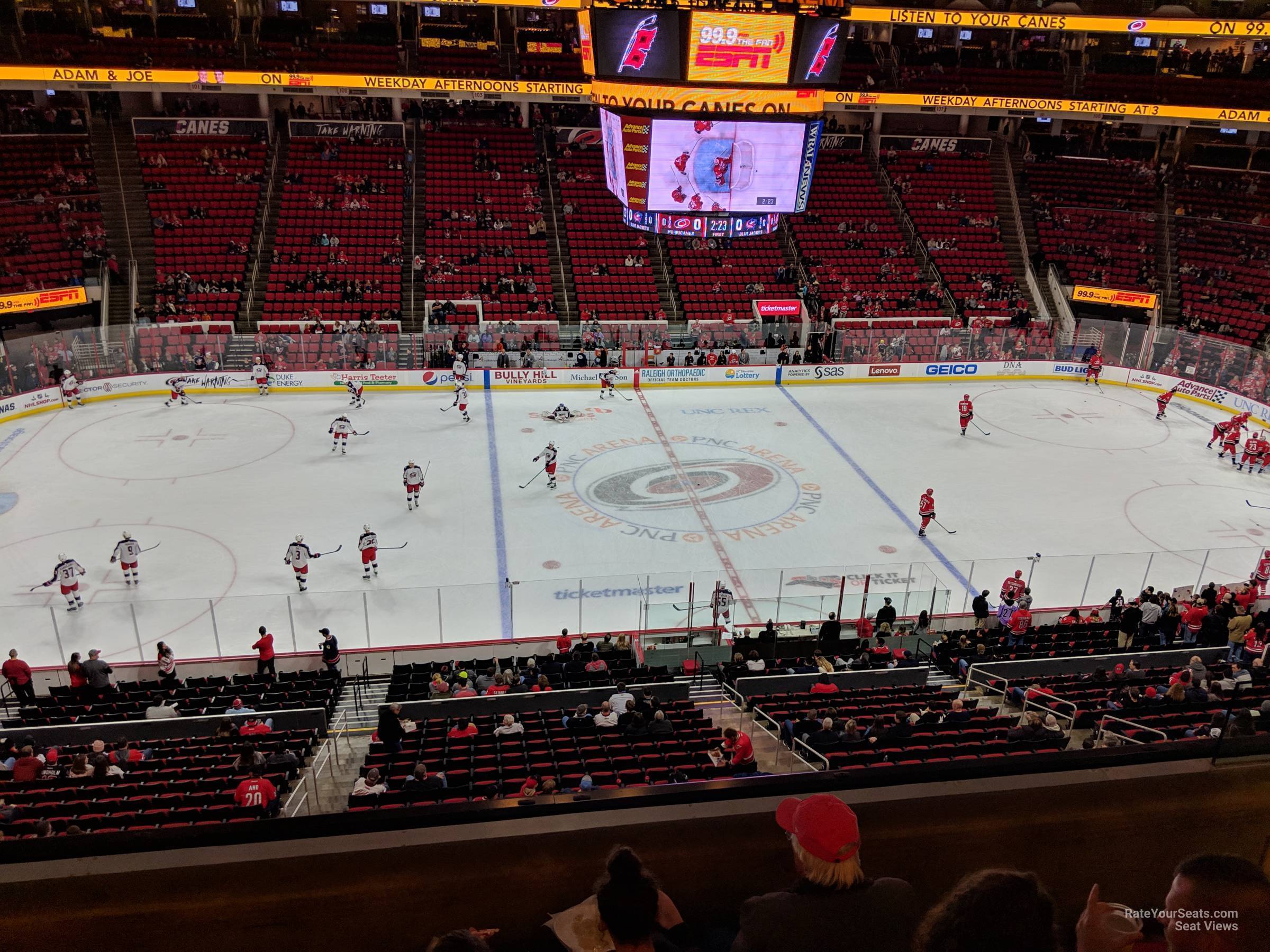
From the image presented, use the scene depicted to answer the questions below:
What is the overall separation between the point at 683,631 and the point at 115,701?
9064 mm

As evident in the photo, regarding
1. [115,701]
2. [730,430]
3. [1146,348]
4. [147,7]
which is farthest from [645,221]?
[147,7]

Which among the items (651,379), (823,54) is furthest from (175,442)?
(823,54)

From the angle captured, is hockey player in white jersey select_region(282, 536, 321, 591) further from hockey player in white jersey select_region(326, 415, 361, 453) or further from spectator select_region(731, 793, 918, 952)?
spectator select_region(731, 793, 918, 952)

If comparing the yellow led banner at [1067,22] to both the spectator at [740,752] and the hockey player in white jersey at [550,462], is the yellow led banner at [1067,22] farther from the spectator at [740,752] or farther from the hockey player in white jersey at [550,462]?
the spectator at [740,752]

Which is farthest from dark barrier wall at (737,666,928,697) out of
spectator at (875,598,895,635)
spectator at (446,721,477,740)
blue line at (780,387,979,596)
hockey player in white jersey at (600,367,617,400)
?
hockey player in white jersey at (600,367,617,400)

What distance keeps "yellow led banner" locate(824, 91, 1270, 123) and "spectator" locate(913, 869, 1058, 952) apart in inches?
1657

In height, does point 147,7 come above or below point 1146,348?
above

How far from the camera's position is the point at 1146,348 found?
33.6 meters

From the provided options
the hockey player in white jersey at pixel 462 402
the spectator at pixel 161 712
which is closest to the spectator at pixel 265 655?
the spectator at pixel 161 712

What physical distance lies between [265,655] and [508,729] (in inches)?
212

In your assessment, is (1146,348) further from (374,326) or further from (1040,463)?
(374,326)

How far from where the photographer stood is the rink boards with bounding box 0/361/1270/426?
29.2 meters

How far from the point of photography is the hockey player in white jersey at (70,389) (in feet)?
91.1

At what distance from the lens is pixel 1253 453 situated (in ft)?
84.0
